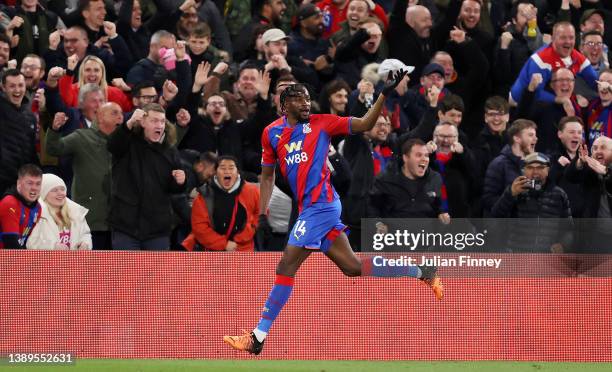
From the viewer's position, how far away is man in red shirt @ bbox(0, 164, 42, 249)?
46.3 ft

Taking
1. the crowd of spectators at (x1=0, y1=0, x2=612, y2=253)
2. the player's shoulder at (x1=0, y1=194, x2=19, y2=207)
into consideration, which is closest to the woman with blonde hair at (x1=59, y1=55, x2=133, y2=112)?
the crowd of spectators at (x1=0, y1=0, x2=612, y2=253)

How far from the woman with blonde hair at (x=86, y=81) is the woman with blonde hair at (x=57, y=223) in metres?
1.61

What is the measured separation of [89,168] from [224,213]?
5.21ft

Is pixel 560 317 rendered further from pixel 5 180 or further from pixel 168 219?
pixel 5 180

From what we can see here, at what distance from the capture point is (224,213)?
48.0 feet

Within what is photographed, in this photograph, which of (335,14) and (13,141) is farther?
(335,14)

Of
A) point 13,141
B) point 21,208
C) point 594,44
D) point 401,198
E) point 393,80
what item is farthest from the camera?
point 594,44

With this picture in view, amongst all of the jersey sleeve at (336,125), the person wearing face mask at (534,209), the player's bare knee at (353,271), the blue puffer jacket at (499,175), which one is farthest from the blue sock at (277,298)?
the blue puffer jacket at (499,175)

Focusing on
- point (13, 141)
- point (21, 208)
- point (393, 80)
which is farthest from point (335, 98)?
point (393, 80)

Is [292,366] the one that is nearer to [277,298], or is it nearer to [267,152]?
→ [277,298]

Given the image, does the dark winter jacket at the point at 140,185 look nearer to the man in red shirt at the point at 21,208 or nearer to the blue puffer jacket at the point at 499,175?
the man in red shirt at the point at 21,208

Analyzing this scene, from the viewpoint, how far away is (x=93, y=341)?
13734 millimetres

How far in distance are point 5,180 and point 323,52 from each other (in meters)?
4.62

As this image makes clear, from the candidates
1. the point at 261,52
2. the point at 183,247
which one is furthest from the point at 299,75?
the point at 183,247
